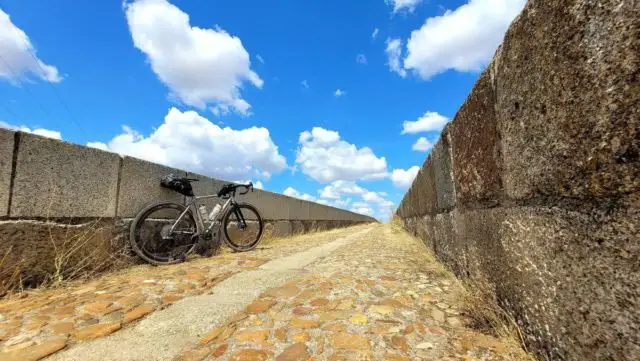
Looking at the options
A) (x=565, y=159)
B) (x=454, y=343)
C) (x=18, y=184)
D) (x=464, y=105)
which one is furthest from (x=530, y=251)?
(x=18, y=184)

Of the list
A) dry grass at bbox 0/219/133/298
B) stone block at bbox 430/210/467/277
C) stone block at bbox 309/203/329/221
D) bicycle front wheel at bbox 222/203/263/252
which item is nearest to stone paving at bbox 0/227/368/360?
dry grass at bbox 0/219/133/298

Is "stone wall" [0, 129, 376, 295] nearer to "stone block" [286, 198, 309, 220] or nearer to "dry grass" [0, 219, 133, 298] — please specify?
"dry grass" [0, 219, 133, 298]

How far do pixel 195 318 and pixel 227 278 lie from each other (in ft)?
3.65

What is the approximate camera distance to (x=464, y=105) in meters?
2.28

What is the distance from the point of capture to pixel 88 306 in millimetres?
2340

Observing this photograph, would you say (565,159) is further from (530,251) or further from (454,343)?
(454,343)

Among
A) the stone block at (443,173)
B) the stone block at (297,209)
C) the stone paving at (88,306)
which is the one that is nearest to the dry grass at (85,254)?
the stone paving at (88,306)

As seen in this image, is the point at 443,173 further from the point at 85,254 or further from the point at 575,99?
the point at 85,254

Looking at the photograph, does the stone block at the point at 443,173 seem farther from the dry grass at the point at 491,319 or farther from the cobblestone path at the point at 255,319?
the dry grass at the point at 491,319

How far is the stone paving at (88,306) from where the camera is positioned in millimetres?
1816

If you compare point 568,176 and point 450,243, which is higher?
point 568,176

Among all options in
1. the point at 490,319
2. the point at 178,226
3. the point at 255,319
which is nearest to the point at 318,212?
the point at 178,226

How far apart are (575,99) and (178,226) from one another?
444 centimetres

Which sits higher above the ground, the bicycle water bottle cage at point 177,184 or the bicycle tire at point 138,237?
the bicycle water bottle cage at point 177,184
